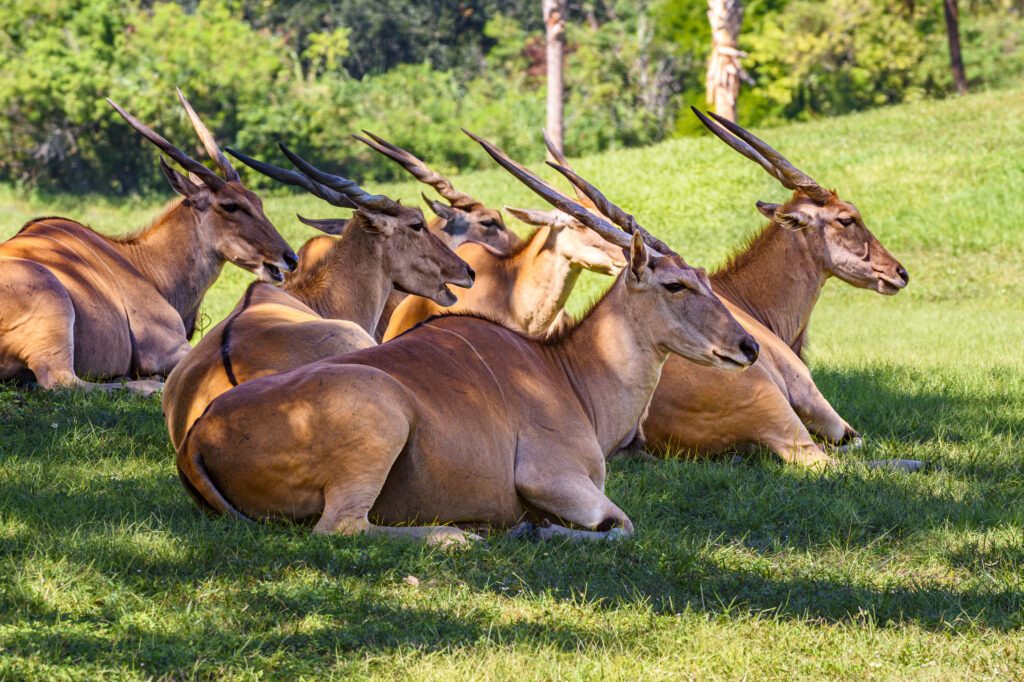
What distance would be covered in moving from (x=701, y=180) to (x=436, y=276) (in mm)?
13603

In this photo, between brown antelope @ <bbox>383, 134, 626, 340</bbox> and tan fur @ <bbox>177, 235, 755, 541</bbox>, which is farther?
brown antelope @ <bbox>383, 134, 626, 340</bbox>

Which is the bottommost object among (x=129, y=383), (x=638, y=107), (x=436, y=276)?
(x=638, y=107)

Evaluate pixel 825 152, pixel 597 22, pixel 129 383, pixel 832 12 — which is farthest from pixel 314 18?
pixel 129 383

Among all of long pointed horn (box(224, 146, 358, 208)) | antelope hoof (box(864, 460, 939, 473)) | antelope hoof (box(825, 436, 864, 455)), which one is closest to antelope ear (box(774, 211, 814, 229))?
antelope hoof (box(825, 436, 864, 455))

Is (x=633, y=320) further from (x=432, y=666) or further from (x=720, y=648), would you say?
(x=432, y=666)

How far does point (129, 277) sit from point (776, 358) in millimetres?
4748

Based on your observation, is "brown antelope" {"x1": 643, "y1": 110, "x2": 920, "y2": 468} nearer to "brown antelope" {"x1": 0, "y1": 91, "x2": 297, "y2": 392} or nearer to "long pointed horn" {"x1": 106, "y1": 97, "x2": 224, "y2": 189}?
"brown antelope" {"x1": 0, "y1": 91, "x2": 297, "y2": 392}

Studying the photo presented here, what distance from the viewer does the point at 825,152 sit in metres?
22.2

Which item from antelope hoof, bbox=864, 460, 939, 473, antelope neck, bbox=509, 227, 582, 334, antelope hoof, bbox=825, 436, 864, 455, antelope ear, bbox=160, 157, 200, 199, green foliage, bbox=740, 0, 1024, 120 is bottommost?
green foliage, bbox=740, 0, 1024, 120

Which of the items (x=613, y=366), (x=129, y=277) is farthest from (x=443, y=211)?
(x=613, y=366)

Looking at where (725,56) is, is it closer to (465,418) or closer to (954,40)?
(954,40)

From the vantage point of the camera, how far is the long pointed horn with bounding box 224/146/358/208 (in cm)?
725

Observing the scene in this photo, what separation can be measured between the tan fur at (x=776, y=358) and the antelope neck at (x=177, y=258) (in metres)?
3.87

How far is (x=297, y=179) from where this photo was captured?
7.52 meters
